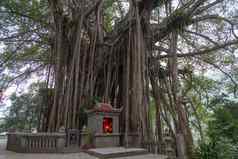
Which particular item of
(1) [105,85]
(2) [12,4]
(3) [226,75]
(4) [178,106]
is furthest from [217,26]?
(2) [12,4]

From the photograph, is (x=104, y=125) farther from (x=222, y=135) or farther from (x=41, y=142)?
(x=222, y=135)

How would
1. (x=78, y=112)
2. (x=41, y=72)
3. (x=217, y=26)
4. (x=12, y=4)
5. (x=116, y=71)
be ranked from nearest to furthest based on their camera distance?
(x=78, y=112) → (x=12, y=4) → (x=116, y=71) → (x=217, y=26) → (x=41, y=72)

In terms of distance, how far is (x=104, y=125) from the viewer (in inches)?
209

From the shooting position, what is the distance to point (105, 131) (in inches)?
208

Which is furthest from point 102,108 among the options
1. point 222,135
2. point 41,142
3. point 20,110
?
point 20,110

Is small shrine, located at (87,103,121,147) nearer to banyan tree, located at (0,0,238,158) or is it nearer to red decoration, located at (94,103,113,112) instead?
red decoration, located at (94,103,113,112)

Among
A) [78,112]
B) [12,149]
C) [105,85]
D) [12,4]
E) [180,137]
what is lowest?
[12,149]

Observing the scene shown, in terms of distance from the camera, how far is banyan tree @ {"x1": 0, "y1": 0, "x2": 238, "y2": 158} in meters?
5.29

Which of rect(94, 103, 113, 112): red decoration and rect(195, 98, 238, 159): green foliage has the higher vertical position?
rect(94, 103, 113, 112): red decoration

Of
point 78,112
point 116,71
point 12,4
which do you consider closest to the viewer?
point 78,112

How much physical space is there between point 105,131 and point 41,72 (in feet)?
20.0

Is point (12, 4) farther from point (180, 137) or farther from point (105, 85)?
point (180, 137)

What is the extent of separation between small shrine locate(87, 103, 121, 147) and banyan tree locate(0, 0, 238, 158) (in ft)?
1.02

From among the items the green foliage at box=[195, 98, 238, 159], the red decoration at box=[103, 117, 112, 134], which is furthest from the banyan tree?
the green foliage at box=[195, 98, 238, 159]
